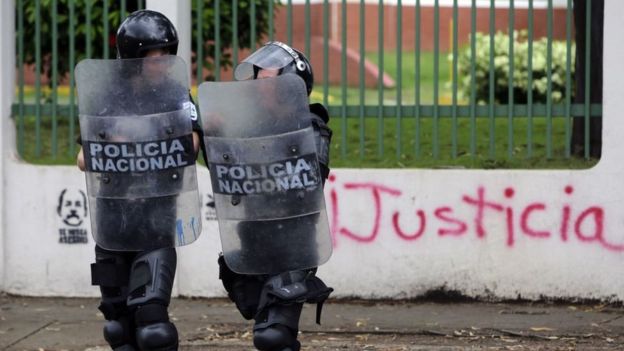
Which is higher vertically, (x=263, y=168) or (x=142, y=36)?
(x=142, y=36)

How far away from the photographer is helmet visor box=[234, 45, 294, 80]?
5039 mm

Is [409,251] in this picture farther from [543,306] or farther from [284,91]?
[284,91]

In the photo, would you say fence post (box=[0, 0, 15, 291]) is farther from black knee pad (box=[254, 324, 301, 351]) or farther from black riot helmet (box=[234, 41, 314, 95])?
black knee pad (box=[254, 324, 301, 351])

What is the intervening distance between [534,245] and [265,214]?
3.16 metres

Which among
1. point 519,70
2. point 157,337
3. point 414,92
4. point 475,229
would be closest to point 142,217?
point 157,337

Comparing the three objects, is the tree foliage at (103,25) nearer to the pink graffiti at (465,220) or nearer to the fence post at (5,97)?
the fence post at (5,97)

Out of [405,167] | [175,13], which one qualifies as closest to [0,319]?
[175,13]

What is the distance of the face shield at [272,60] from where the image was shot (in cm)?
504

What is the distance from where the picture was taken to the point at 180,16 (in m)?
7.92

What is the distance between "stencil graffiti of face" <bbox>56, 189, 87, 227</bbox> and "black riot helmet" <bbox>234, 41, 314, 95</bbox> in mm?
3215

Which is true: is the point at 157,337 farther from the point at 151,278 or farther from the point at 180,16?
the point at 180,16

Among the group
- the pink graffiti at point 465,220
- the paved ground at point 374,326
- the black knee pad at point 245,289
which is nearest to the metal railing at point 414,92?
the pink graffiti at point 465,220

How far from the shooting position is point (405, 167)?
326 inches

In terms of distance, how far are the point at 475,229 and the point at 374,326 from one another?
96 cm
